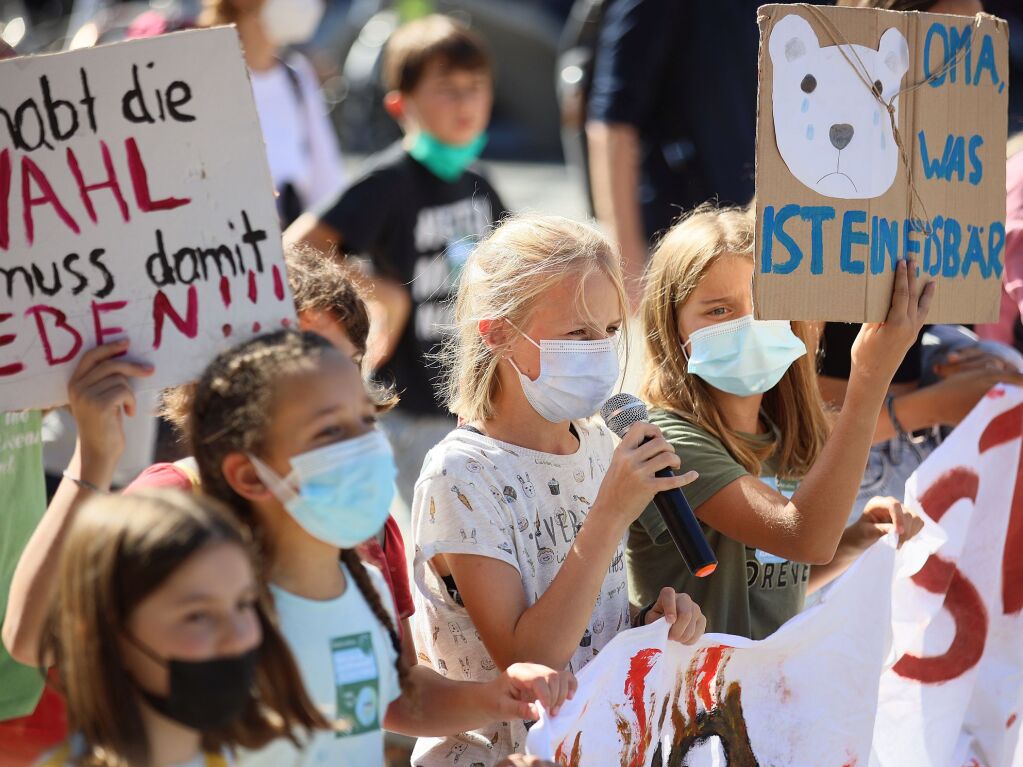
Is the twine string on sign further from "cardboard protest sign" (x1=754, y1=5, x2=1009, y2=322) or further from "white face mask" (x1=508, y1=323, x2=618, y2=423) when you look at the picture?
"white face mask" (x1=508, y1=323, x2=618, y2=423)

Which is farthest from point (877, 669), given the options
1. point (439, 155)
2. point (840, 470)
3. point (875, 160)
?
point (439, 155)

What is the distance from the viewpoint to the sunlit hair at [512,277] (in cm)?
286

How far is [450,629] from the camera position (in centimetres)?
281

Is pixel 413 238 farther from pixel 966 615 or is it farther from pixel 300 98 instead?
pixel 966 615

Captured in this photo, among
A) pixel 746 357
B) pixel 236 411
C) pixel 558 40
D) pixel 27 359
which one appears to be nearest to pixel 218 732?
pixel 236 411

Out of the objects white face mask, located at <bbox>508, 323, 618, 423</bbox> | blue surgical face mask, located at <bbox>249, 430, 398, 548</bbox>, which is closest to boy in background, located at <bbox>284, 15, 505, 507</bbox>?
white face mask, located at <bbox>508, 323, 618, 423</bbox>

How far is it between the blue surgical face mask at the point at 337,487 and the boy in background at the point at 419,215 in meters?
2.30

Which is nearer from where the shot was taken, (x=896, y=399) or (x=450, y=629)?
(x=450, y=629)

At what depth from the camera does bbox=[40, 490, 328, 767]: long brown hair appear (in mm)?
1933

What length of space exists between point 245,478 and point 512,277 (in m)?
0.88

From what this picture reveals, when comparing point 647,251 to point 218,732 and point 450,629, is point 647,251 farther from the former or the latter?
point 218,732

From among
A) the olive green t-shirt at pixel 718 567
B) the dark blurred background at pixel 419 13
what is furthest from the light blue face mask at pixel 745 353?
the dark blurred background at pixel 419 13

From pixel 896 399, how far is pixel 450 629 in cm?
165

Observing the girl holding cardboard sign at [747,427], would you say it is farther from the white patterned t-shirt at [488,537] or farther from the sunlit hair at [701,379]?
the white patterned t-shirt at [488,537]
